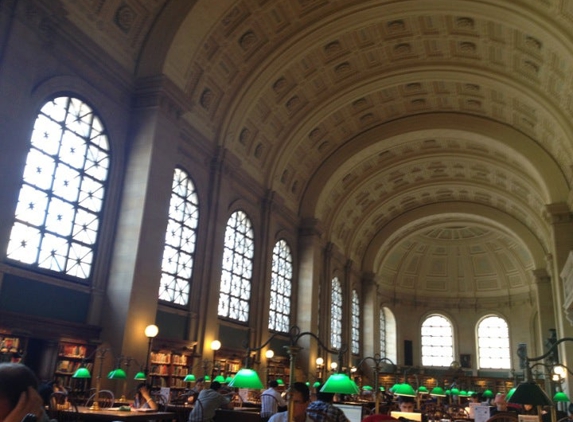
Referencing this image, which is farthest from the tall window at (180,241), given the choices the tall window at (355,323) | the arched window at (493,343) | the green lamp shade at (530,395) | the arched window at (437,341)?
the arched window at (493,343)

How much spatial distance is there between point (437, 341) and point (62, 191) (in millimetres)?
34149

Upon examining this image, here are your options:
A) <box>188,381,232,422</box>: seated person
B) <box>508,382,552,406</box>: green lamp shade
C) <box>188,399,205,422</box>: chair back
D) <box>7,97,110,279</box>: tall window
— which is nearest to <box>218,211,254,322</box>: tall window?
<box>7,97,110,279</box>: tall window

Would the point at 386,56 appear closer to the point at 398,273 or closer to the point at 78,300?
the point at 78,300

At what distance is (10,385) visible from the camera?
2.34 metres

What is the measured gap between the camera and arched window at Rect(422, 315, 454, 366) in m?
40.0

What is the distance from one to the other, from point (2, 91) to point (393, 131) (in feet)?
58.0

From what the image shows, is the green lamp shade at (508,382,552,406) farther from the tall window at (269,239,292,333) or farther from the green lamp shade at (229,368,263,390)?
the tall window at (269,239,292,333)

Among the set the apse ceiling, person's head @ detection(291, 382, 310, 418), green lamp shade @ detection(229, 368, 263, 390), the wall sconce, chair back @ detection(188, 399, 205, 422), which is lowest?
chair back @ detection(188, 399, 205, 422)

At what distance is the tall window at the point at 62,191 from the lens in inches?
453

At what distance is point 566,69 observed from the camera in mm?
17500

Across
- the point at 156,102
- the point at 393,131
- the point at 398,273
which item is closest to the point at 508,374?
the point at 398,273

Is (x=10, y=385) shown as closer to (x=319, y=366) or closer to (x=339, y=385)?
(x=339, y=385)

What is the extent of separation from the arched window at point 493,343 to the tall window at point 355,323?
37.8 ft

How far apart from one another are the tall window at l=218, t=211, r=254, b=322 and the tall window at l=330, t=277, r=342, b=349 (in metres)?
8.70
